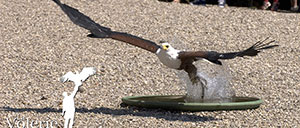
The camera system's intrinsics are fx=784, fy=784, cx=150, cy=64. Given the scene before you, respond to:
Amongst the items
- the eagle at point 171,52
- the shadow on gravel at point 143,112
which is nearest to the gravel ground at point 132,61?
the shadow on gravel at point 143,112

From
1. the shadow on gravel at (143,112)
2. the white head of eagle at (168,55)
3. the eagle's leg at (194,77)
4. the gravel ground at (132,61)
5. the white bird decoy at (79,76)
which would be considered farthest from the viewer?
the eagle's leg at (194,77)

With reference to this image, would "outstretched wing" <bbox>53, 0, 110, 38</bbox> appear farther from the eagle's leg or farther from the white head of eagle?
the eagle's leg

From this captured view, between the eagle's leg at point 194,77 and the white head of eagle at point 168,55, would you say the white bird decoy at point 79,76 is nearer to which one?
the white head of eagle at point 168,55

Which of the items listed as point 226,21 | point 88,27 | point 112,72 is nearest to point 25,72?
point 112,72

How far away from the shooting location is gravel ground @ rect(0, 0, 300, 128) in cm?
860

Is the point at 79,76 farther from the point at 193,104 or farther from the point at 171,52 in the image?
the point at 193,104

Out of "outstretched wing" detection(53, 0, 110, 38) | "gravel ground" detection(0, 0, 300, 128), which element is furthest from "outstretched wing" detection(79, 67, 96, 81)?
"outstretched wing" detection(53, 0, 110, 38)

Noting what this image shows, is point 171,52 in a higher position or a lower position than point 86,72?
higher

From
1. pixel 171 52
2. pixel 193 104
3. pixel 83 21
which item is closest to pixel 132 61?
pixel 83 21

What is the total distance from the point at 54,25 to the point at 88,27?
205 inches

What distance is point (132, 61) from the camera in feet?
38.1

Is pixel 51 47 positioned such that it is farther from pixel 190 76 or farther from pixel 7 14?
pixel 190 76

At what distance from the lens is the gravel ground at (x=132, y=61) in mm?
8602

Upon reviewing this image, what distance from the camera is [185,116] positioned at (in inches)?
340
